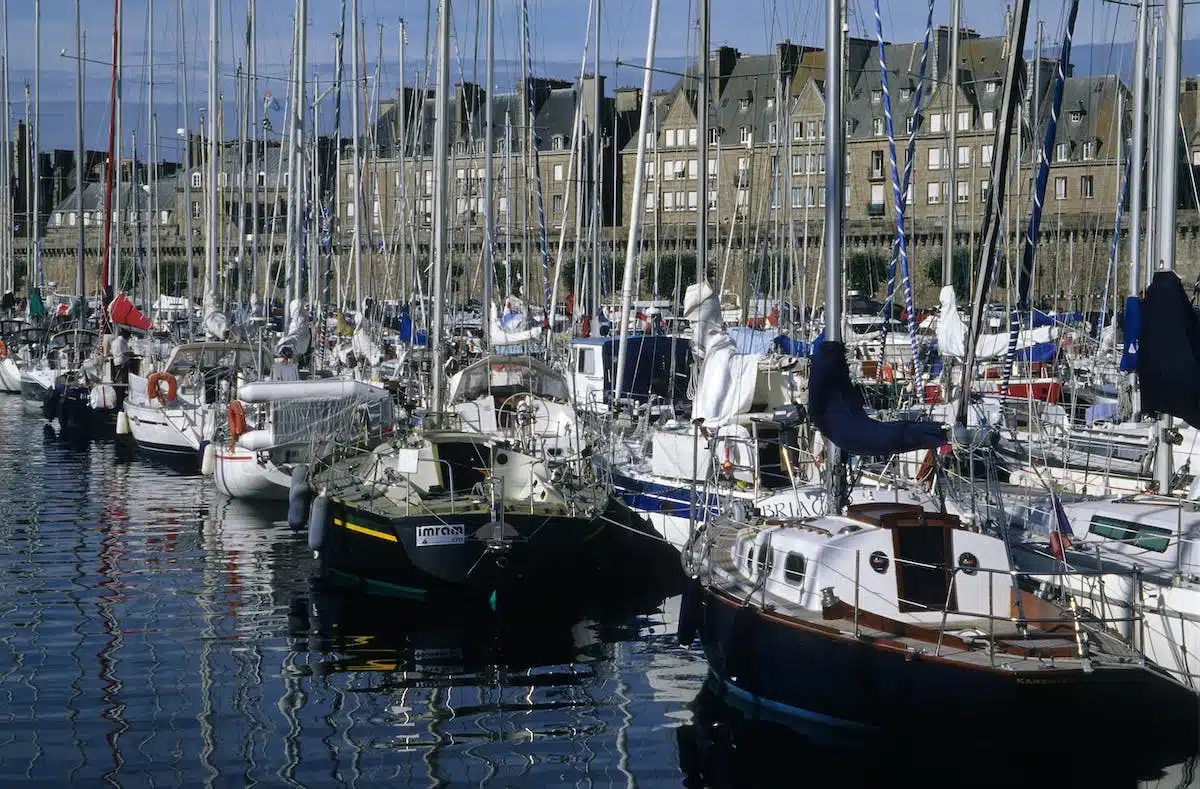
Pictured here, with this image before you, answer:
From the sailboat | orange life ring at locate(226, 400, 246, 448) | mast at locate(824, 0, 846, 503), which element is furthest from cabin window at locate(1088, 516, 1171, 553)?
orange life ring at locate(226, 400, 246, 448)

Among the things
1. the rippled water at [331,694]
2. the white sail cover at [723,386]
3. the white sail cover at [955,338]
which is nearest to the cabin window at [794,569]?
the rippled water at [331,694]

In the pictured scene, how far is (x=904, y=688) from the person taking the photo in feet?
42.5

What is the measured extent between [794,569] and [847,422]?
147 cm

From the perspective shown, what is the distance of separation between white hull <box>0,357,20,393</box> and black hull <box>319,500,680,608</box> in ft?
120

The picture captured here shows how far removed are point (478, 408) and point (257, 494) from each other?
496 cm

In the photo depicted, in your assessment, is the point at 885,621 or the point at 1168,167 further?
the point at 1168,167

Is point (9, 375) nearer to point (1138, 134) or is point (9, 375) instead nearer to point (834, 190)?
point (1138, 134)

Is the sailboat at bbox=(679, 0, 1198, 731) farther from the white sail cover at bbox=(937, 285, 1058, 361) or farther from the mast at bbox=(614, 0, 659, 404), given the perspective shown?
the white sail cover at bbox=(937, 285, 1058, 361)

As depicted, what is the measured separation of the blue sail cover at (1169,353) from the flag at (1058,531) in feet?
4.07

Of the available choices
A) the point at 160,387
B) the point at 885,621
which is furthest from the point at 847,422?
the point at 160,387

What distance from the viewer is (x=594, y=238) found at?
36.9m

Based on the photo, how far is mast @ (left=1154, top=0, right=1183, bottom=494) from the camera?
17.2 meters

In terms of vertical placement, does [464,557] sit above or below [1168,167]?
below

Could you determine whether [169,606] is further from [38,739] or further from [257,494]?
[257,494]
